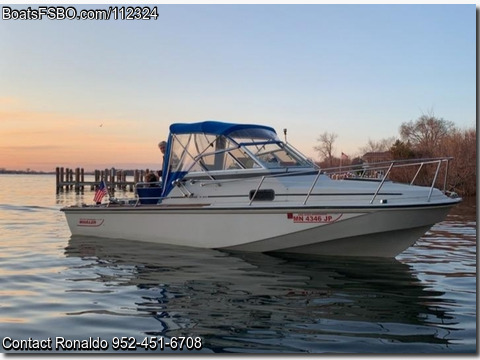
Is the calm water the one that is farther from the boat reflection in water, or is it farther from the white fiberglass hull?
the white fiberglass hull

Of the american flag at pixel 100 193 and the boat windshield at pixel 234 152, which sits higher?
the boat windshield at pixel 234 152

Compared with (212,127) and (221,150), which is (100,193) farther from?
(221,150)

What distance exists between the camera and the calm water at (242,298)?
627 centimetres

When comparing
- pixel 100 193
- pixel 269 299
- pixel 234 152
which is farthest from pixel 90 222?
pixel 269 299

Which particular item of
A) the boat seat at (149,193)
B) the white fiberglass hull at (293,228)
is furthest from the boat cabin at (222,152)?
the white fiberglass hull at (293,228)

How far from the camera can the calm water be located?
6266mm

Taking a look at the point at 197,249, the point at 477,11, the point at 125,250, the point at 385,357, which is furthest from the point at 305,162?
the point at 385,357

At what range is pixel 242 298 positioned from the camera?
809 centimetres

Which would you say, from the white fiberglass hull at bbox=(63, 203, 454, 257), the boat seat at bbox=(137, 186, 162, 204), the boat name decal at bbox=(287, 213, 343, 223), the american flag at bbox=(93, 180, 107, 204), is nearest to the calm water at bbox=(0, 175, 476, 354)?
the white fiberglass hull at bbox=(63, 203, 454, 257)

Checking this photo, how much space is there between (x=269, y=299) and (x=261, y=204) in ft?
10.7

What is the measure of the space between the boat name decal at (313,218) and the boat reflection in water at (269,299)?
2.81 feet

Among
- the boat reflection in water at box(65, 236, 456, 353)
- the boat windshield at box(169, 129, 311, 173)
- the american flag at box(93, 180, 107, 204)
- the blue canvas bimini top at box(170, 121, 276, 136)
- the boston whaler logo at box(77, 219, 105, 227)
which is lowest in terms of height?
the boat reflection in water at box(65, 236, 456, 353)

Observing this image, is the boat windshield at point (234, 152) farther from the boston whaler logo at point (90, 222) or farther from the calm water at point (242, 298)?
the boston whaler logo at point (90, 222)

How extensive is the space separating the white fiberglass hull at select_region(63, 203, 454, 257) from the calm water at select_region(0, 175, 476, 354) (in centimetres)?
28
